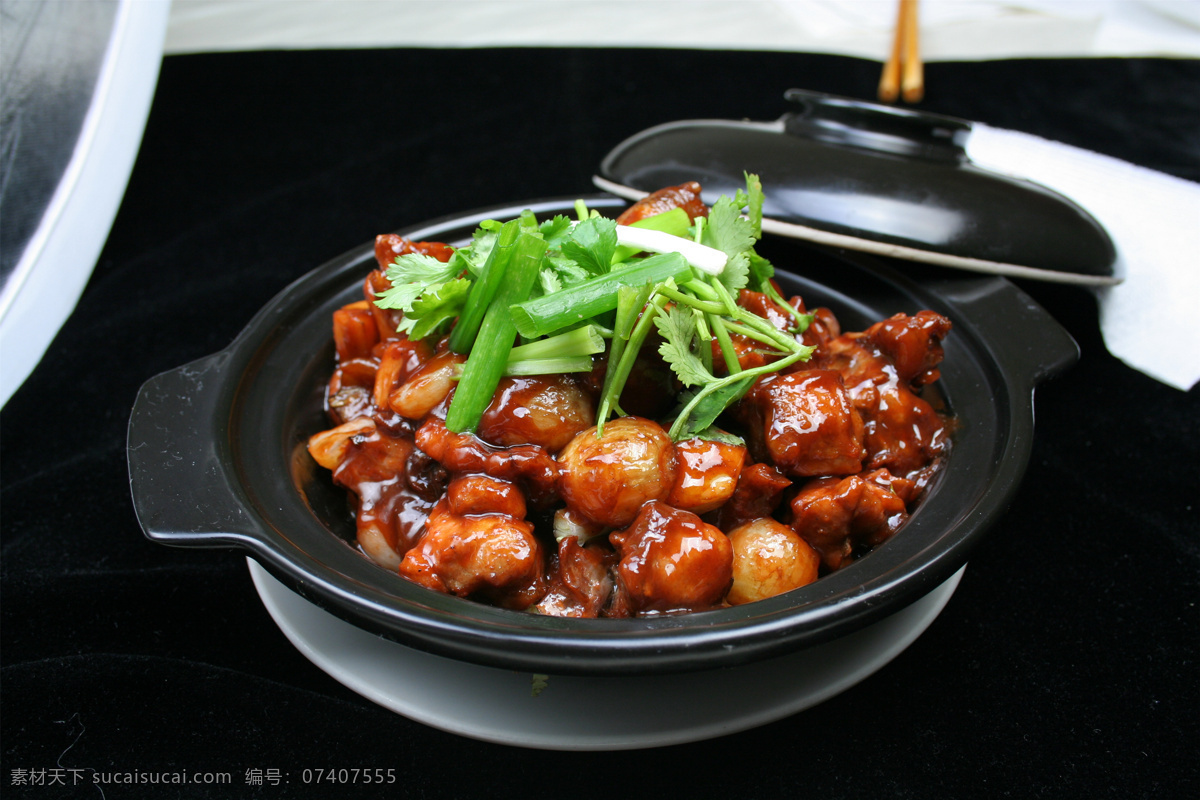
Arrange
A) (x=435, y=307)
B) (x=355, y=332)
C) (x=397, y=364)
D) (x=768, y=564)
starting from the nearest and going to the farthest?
(x=768, y=564) < (x=435, y=307) < (x=397, y=364) < (x=355, y=332)

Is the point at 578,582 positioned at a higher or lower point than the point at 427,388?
lower

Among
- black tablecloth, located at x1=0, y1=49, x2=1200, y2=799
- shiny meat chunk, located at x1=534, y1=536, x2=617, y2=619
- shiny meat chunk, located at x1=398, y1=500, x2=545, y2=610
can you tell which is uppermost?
shiny meat chunk, located at x1=398, y1=500, x2=545, y2=610

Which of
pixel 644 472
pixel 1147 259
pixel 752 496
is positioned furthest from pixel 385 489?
pixel 1147 259

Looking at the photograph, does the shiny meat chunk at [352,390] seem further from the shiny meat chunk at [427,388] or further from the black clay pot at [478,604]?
the shiny meat chunk at [427,388]

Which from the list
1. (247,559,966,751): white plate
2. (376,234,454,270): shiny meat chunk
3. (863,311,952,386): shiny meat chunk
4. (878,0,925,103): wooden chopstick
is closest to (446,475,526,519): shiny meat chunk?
(247,559,966,751): white plate

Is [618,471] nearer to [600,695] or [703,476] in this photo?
[703,476]

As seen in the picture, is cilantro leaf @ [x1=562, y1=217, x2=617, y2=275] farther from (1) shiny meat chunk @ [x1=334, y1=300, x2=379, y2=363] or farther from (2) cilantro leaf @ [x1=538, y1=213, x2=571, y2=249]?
(1) shiny meat chunk @ [x1=334, y1=300, x2=379, y2=363]

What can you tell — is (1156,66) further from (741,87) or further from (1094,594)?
(1094,594)
